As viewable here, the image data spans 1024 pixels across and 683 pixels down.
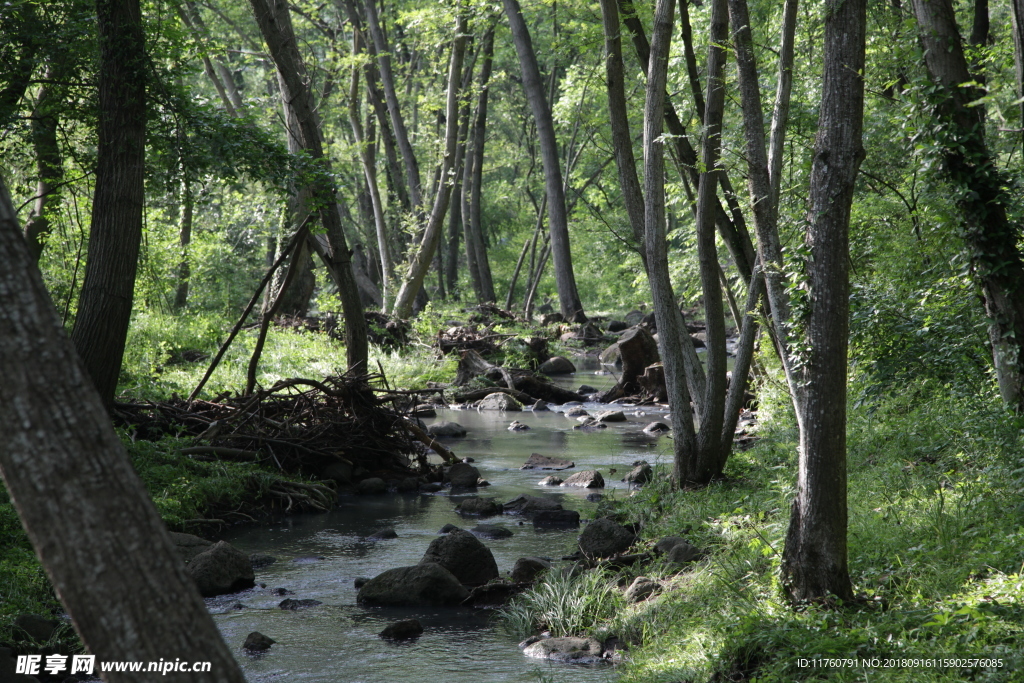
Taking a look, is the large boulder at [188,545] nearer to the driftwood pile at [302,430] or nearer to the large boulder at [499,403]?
the driftwood pile at [302,430]

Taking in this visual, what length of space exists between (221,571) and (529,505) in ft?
11.0

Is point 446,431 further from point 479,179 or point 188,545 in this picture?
point 479,179

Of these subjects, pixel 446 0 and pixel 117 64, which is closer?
pixel 117 64

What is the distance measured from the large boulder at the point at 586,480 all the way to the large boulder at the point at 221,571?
4.12 m

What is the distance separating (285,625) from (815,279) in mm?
4136

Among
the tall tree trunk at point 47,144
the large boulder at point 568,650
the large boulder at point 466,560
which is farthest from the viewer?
the tall tree trunk at point 47,144

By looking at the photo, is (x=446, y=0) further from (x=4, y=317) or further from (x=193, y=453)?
(x=4, y=317)

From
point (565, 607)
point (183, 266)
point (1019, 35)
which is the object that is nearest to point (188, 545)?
point (565, 607)

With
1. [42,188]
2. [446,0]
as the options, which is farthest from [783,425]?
[446,0]

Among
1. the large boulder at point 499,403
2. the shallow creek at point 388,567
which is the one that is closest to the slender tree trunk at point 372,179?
the large boulder at point 499,403

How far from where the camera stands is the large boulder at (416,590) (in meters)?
6.19

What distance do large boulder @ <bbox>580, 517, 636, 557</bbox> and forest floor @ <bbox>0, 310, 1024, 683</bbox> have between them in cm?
25

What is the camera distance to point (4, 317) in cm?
209

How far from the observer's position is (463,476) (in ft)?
32.8
